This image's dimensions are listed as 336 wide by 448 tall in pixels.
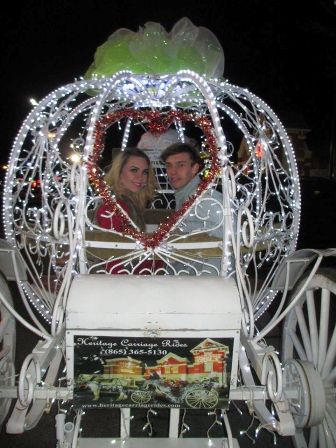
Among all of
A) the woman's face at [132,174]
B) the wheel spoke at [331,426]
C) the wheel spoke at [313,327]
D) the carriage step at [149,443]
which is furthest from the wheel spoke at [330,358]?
the woman's face at [132,174]

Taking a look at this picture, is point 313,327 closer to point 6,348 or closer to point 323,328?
point 323,328

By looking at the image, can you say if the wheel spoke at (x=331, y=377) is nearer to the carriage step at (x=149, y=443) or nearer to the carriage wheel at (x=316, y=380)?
the carriage wheel at (x=316, y=380)

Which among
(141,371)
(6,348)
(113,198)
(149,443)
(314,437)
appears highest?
(113,198)

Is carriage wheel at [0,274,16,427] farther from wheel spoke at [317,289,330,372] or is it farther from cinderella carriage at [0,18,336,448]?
wheel spoke at [317,289,330,372]

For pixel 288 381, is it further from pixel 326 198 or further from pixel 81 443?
pixel 326 198

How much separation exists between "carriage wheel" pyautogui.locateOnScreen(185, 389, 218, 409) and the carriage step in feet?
1.00

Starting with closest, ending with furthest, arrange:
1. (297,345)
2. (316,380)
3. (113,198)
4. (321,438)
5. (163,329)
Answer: (163,329) < (316,380) < (321,438) < (113,198) < (297,345)

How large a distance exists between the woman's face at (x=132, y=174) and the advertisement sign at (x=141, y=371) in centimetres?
196

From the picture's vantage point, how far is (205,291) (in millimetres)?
2121

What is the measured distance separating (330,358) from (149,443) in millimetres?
1098

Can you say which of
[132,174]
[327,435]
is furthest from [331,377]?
[132,174]

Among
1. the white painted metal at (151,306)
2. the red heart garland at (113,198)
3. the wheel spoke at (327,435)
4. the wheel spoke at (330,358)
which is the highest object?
the red heart garland at (113,198)

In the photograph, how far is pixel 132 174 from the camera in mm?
3793

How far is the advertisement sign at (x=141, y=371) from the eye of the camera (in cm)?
204
